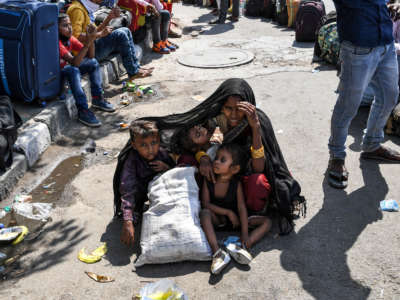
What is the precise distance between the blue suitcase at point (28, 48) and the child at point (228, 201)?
2513mm

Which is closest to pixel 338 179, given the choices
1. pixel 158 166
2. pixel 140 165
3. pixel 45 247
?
pixel 158 166

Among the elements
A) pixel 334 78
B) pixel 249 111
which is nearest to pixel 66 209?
pixel 249 111

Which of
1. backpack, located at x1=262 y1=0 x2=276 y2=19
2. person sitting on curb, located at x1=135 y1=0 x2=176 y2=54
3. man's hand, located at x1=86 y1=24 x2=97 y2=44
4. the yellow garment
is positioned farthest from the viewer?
backpack, located at x1=262 y1=0 x2=276 y2=19

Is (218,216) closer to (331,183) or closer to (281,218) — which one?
(281,218)

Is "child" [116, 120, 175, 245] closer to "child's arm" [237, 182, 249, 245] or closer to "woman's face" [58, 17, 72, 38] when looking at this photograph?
"child's arm" [237, 182, 249, 245]

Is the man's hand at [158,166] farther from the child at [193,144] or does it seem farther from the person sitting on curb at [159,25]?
the person sitting on curb at [159,25]

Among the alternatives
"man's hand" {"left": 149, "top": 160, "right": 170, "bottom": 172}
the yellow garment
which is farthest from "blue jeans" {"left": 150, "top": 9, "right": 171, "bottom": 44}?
"man's hand" {"left": 149, "top": 160, "right": 170, "bottom": 172}

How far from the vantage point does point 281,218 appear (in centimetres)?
309

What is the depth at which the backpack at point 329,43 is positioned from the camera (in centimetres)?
646

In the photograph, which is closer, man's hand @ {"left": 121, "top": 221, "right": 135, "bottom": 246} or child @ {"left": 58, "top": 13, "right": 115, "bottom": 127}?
man's hand @ {"left": 121, "top": 221, "right": 135, "bottom": 246}

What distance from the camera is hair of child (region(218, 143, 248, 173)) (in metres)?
3.04

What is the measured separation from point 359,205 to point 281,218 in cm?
71

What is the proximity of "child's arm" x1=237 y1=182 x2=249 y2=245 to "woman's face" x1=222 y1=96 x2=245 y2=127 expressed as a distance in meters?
0.49

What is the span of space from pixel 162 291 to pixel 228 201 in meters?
0.82
